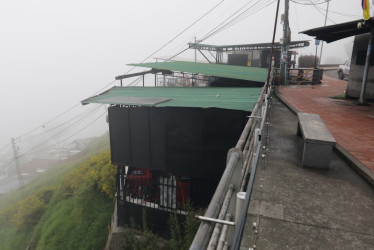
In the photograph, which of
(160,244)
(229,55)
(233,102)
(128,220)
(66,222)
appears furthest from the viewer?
(229,55)

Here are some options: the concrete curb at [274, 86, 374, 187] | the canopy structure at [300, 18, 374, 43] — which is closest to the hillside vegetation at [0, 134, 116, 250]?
the concrete curb at [274, 86, 374, 187]

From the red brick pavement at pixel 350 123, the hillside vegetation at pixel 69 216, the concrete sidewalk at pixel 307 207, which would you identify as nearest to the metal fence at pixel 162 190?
the hillside vegetation at pixel 69 216

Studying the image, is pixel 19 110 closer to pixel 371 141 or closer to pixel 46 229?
pixel 46 229

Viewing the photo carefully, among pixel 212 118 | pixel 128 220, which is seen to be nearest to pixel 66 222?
pixel 128 220

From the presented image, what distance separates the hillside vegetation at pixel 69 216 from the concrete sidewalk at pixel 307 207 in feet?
43.9

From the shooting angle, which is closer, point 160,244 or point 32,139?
point 160,244

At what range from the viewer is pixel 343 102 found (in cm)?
1285

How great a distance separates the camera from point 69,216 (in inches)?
688

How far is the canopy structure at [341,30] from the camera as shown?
11.1 m

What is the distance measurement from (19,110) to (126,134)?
214m

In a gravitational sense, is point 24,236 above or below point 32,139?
above

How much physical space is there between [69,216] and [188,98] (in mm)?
12966

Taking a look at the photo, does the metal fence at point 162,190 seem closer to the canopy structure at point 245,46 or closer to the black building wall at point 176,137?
the black building wall at point 176,137

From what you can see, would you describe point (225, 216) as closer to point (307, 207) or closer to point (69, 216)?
point (307, 207)
